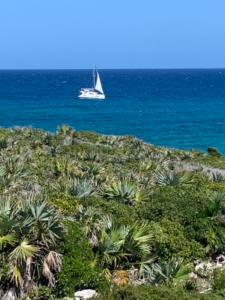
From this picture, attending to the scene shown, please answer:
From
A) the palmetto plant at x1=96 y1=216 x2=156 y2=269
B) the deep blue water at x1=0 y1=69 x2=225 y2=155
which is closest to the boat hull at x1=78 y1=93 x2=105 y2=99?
the deep blue water at x1=0 y1=69 x2=225 y2=155

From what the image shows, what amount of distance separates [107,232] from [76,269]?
1.65m

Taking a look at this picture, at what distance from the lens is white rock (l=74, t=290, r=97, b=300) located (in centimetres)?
1017

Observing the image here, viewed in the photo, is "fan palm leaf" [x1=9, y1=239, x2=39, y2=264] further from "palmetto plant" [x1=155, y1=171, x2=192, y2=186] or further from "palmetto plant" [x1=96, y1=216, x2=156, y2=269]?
"palmetto plant" [x1=155, y1=171, x2=192, y2=186]

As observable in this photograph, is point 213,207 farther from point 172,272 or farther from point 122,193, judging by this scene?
point 172,272

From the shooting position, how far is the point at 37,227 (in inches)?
419

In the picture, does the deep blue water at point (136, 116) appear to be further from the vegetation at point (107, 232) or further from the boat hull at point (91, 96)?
the vegetation at point (107, 232)

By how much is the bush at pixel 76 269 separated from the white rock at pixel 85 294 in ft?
0.42

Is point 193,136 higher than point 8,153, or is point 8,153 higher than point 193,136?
point 8,153

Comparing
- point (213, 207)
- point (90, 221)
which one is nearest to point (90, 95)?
point (213, 207)

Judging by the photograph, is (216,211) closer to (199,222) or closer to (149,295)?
(199,222)

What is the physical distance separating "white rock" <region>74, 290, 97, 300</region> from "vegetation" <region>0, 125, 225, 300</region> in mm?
173

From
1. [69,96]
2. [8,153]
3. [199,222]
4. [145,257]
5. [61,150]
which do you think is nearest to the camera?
[145,257]

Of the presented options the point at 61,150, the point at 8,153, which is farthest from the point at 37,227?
the point at 61,150

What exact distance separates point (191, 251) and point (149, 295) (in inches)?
119
